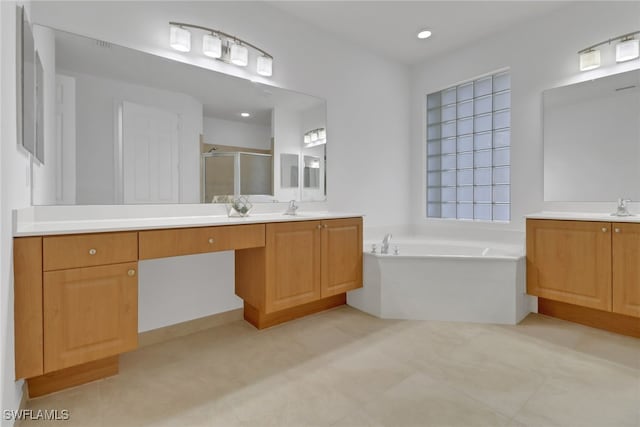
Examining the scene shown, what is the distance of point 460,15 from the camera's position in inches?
114

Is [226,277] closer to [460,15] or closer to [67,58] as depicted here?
[67,58]

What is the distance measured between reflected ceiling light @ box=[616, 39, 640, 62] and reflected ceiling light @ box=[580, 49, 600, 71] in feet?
0.40

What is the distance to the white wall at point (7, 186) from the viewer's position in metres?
1.17

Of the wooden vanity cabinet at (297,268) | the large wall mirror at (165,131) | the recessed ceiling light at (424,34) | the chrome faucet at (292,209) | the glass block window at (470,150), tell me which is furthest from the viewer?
the glass block window at (470,150)

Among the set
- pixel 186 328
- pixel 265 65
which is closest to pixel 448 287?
pixel 186 328

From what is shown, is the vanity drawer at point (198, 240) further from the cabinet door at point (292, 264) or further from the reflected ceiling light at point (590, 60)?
the reflected ceiling light at point (590, 60)

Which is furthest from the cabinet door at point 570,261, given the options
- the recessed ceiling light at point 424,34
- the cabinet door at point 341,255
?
the recessed ceiling light at point 424,34

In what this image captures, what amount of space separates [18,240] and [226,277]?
1.33 meters

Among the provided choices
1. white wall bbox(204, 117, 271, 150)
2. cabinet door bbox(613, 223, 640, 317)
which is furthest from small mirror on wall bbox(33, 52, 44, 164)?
cabinet door bbox(613, 223, 640, 317)

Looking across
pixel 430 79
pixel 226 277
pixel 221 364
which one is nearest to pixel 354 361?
pixel 221 364

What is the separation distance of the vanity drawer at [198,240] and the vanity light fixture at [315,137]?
1.15 meters

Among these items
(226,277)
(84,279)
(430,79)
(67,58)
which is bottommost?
(226,277)

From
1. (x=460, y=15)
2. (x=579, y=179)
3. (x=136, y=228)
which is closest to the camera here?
(x=136, y=228)

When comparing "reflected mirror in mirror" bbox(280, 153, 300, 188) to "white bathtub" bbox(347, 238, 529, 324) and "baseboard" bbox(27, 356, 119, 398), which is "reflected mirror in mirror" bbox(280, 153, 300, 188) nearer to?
"white bathtub" bbox(347, 238, 529, 324)
